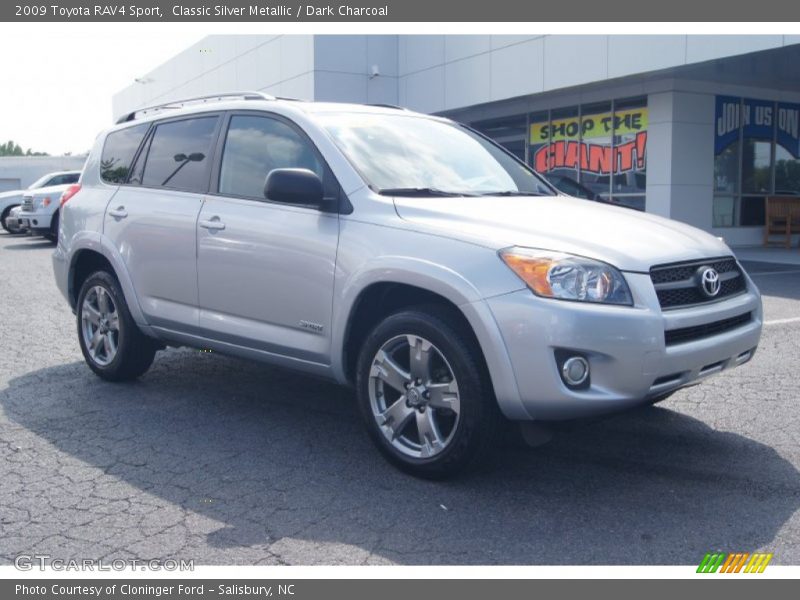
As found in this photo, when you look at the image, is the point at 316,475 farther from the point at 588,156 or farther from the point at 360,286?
the point at 588,156

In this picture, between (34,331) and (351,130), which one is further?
(34,331)

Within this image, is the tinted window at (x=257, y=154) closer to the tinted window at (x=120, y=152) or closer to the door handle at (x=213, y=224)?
the door handle at (x=213, y=224)

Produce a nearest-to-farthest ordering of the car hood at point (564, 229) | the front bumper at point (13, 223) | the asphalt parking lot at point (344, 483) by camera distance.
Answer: the asphalt parking lot at point (344, 483), the car hood at point (564, 229), the front bumper at point (13, 223)

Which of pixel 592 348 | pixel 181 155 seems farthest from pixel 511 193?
pixel 181 155

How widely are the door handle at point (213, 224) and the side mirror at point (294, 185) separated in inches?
26.9

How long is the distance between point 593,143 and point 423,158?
53.2 feet

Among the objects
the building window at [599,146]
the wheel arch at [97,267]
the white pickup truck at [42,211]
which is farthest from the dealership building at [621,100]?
the wheel arch at [97,267]

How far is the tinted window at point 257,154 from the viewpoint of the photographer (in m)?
4.86

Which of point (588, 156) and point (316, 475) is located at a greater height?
point (588, 156)

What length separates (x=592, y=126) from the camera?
66.1 feet

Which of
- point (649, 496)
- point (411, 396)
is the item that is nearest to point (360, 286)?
point (411, 396)

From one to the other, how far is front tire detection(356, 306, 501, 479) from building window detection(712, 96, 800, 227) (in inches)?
665

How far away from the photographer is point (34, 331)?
823 cm

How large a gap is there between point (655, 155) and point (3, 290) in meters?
13.5
